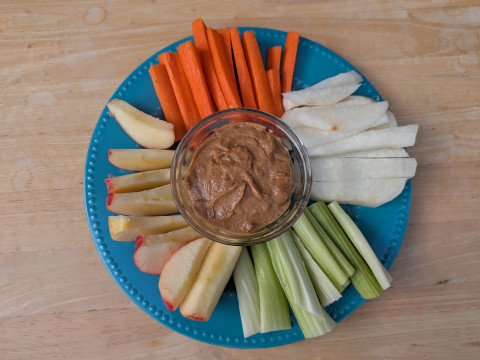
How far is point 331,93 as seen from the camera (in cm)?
215

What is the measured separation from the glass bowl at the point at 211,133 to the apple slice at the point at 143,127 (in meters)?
0.13

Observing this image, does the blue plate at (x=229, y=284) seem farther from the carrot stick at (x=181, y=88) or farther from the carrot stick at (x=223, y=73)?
the carrot stick at (x=223, y=73)

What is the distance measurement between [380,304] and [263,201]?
1048 millimetres

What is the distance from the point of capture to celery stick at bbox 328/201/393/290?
203 cm

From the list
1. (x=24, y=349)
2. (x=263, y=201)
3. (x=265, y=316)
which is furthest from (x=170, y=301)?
(x=24, y=349)

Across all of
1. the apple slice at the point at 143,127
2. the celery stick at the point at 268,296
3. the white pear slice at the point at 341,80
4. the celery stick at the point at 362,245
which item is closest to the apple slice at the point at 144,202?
the apple slice at the point at 143,127

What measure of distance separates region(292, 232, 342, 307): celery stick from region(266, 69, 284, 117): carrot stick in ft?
2.47

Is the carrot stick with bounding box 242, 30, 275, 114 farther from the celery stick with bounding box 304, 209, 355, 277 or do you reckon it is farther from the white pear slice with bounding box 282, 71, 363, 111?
the celery stick with bounding box 304, 209, 355, 277

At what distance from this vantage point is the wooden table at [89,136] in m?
2.26

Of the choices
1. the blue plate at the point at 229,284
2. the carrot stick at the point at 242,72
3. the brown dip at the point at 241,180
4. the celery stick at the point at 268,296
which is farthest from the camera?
the carrot stick at the point at 242,72

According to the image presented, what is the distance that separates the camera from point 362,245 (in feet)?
6.70

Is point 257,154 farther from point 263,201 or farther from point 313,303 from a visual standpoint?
point 313,303

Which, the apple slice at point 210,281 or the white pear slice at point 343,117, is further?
the white pear slice at point 343,117

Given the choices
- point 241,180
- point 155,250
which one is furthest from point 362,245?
point 155,250
